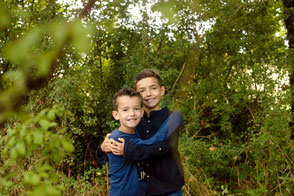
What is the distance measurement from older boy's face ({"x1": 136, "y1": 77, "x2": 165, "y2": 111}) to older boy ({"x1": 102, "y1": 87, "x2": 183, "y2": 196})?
16 centimetres

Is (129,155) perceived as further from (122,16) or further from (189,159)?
(122,16)

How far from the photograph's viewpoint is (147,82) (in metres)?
2.57

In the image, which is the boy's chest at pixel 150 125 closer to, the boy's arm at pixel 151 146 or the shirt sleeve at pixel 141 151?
the boy's arm at pixel 151 146

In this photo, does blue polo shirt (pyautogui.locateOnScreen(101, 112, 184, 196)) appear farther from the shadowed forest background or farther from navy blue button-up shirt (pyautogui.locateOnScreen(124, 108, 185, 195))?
the shadowed forest background

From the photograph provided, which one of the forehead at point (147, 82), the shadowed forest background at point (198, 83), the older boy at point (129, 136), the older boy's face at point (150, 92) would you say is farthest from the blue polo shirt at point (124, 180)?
the shadowed forest background at point (198, 83)

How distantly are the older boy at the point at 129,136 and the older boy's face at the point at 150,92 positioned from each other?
16 centimetres

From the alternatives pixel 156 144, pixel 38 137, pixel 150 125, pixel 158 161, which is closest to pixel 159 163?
pixel 158 161

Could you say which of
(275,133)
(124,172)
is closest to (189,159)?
(275,133)

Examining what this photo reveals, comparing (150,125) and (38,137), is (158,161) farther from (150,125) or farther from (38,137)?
(38,137)

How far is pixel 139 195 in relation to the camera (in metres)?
2.21

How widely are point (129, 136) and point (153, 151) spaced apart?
241mm

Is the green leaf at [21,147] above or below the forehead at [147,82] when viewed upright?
below

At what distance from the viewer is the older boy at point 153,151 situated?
84.6 inches

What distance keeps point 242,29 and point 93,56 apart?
9.62 ft
